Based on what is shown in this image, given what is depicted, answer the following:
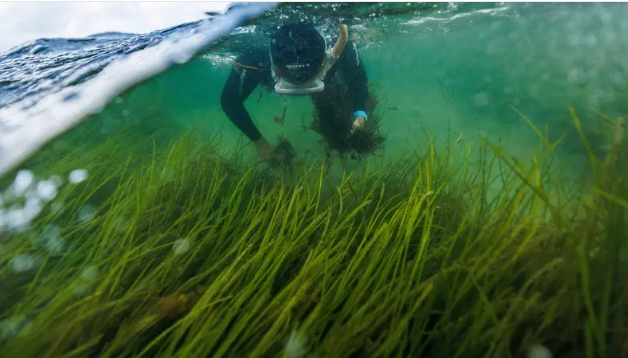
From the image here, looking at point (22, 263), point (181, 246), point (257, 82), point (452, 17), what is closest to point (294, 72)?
point (257, 82)

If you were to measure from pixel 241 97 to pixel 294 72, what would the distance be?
109cm

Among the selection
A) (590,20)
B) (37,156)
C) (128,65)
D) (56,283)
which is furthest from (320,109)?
(590,20)

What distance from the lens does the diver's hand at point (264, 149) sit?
4023mm

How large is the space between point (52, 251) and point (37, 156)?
1.82 m

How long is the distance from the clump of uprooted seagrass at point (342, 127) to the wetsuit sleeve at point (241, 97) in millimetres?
914

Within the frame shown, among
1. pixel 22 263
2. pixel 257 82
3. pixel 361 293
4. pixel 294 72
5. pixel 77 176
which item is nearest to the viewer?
pixel 361 293

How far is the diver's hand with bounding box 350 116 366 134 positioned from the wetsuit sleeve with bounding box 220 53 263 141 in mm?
1338

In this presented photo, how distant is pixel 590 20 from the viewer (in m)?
6.70

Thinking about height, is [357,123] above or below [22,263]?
below

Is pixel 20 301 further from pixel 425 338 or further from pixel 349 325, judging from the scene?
pixel 425 338

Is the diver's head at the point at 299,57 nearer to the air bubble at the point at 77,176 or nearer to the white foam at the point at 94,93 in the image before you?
the white foam at the point at 94,93

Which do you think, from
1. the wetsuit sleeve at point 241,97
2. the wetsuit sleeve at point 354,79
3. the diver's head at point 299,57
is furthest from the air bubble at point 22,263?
the wetsuit sleeve at point 354,79

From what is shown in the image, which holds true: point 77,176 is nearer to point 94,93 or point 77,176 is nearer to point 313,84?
point 94,93

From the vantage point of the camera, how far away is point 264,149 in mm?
4168
